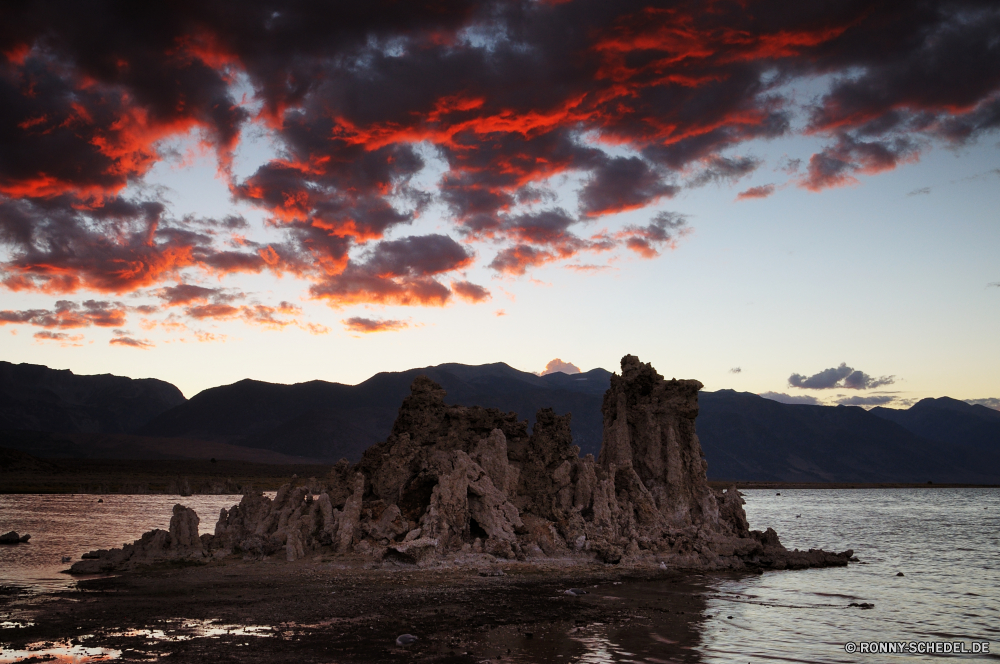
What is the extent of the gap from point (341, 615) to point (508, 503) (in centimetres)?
1263

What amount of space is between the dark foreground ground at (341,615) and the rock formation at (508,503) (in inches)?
76.8

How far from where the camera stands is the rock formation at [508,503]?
29.8 metres

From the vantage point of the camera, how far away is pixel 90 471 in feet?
496

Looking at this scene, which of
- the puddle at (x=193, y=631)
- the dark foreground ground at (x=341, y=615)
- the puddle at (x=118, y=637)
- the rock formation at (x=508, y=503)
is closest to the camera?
the puddle at (x=118, y=637)

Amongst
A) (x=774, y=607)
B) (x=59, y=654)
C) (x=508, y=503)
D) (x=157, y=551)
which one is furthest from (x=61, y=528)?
(x=774, y=607)

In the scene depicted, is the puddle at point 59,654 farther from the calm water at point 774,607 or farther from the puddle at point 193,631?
the puddle at point 193,631

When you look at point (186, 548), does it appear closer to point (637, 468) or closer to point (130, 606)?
point (130, 606)

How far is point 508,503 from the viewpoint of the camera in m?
32.2

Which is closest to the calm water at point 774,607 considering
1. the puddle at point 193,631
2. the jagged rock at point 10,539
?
the puddle at point 193,631

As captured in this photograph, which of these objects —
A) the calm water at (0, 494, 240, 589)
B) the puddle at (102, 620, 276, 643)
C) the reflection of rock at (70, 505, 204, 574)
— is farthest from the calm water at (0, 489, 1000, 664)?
the reflection of rock at (70, 505, 204, 574)

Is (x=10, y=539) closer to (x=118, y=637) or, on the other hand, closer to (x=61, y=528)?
(x=61, y=528)

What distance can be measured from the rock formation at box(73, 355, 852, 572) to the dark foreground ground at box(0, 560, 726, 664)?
6.40 ft

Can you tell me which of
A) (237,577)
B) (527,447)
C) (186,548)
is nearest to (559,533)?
(527,447)

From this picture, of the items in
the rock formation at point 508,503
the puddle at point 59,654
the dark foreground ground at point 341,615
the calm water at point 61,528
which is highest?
the rock formation at point 508,503
